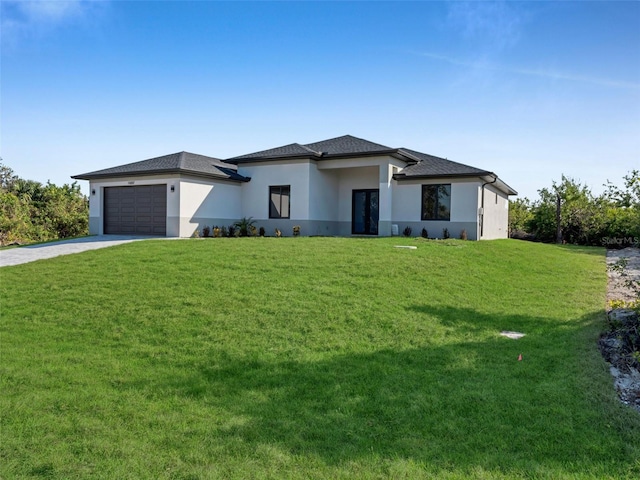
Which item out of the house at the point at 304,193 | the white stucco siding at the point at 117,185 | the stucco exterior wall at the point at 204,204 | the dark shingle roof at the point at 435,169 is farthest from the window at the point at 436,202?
the white stucco siding at the point at 117,185

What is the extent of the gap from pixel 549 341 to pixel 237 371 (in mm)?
4795

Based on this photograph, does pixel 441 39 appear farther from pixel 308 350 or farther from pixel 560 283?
pixel 308 350

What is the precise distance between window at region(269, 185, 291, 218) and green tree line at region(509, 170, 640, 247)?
17.3m

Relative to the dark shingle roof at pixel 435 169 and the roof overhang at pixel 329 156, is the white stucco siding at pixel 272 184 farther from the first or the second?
the dark shingle roof at pixel 435 169

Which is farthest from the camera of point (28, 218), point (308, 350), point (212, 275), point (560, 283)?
point (28, 218)

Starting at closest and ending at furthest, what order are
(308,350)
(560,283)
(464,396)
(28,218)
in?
(464,396) < (308,350) < (560,283) < (28,218)

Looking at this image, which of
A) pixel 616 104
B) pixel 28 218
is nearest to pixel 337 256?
pixel 616 104

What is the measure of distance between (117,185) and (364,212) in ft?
42.2

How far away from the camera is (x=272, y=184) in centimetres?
2131

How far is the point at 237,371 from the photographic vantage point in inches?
211

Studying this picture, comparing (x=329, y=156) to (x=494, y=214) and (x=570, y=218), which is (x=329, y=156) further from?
(x=570, y=218)

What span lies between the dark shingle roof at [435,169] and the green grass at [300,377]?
979 centimetres

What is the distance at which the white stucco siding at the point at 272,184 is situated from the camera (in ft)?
67.3

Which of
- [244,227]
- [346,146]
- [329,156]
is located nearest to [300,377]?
[329,156]
